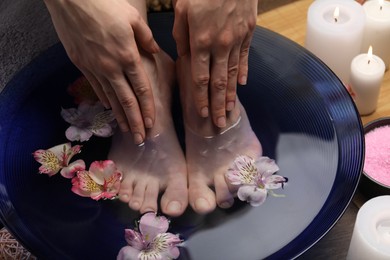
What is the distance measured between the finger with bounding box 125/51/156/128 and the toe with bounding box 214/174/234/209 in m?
0.14

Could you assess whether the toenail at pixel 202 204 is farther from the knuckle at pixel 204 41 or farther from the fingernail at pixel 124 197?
the knuckle at pixel 204 41

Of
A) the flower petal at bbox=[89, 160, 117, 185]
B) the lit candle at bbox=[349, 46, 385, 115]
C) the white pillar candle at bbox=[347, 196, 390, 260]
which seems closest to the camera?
the white pillar candle at bbox=[347, 196, 390, 260]

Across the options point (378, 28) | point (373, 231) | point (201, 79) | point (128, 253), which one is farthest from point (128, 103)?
point (378, 28)

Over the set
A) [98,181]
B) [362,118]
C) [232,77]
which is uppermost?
[232,77]

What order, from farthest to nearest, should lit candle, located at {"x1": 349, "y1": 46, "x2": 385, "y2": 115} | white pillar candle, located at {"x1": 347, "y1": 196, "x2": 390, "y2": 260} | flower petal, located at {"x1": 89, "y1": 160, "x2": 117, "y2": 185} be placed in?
lit candle, located at {"x1": 349, "y1": 46, "x2": 385, "y2": 115} < flower petal, located at {"x1": 89, "y1": 160, "x2": 117, "y2": 185} < white pillar candle, located at {"x1": 347, "y1": 196, "x2": 390, "y2": 260}

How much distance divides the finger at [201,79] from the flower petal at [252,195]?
0.14 meters

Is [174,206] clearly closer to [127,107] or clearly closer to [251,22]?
[127,107]

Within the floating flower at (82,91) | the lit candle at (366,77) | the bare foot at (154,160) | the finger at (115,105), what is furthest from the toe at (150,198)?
the lit candle at (366,77)

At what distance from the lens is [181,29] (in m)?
0.82

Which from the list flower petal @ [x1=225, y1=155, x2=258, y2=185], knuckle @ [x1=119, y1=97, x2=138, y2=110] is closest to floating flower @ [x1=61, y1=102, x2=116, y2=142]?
knuckle @ [x1=119, y1=97, x2=138, y2=110]

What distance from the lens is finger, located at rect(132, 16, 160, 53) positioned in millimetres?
821

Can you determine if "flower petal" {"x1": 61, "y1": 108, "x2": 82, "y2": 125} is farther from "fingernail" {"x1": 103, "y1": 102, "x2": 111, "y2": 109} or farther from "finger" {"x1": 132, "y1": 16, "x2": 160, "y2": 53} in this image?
"finger" {"x1": 132, "y1": 16, "x2": 160, "y2": 53}

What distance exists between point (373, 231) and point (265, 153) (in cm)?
20

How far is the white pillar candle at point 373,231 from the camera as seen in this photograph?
2.58 ft
